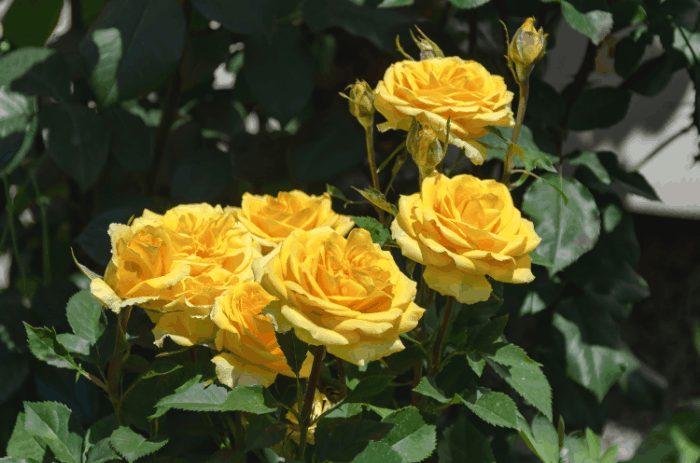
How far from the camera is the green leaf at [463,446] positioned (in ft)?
1.69

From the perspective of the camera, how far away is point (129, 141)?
0.77 m

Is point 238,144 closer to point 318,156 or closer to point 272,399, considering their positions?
point 318,156

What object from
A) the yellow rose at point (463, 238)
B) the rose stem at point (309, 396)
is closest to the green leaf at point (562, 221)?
the yellow rose at point (463, 238)

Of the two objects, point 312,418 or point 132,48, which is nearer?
point 312,418

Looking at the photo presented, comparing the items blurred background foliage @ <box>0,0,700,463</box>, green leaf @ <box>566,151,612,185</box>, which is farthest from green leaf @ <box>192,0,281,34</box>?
green leaf @ <box>566,151,612,185</box>

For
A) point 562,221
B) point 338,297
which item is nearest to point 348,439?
point 338,297

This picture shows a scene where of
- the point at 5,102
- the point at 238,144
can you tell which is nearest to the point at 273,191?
the point at 238,144

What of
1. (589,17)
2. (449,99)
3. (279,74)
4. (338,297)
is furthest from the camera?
(279,74)

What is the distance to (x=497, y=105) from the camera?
44 centimetres

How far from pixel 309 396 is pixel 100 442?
182 mm

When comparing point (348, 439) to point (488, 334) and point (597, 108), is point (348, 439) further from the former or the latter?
point (597, 108)

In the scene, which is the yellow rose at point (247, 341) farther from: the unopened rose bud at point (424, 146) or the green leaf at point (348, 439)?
the unopened rose bud at point (424, 146)

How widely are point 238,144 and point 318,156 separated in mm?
172

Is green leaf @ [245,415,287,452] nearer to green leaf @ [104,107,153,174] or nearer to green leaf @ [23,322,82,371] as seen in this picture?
green leaf @ [23,322,82,371]
